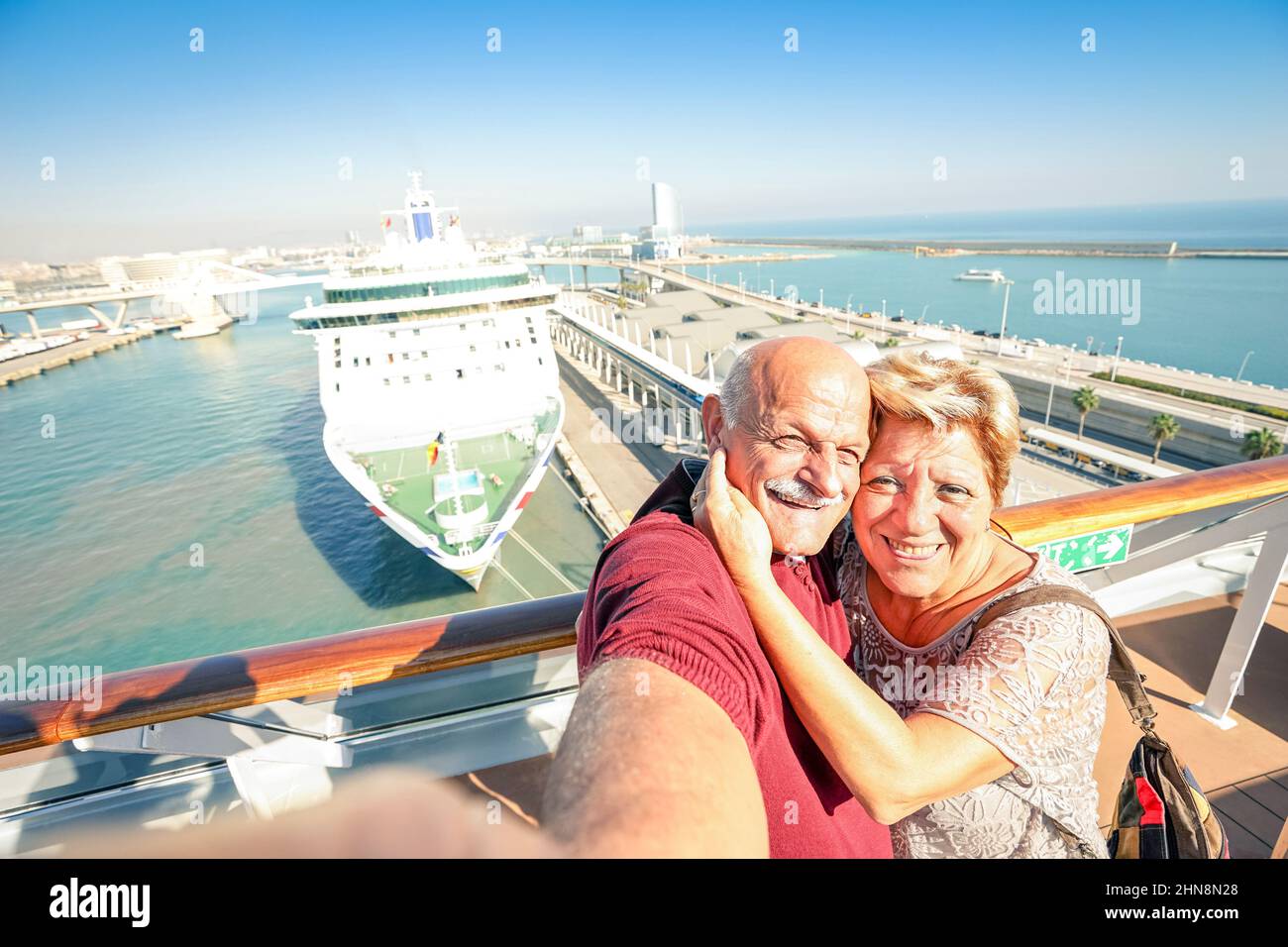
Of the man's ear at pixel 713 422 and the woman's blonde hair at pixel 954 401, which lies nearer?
the woman's blonde hair at pixel 954 401

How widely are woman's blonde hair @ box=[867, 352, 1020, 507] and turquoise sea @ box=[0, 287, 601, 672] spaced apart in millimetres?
14937

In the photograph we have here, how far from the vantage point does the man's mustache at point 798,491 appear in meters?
1.27

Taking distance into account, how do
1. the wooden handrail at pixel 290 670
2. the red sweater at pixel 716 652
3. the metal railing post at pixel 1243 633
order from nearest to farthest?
1. the red sweater at pixel 716 652
2. the wooden handrail at pixel 290 670
3. the metal railing post at pixel 1243 633

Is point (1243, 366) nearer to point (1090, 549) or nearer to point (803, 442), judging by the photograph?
point (1090, 549)

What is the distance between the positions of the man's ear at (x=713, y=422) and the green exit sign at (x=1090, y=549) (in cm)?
119

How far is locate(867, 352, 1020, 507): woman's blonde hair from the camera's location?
4.23ft

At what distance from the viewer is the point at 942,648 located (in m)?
1.26

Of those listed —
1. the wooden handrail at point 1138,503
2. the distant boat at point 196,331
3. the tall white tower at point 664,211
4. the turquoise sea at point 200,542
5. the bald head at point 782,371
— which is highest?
the tall white tower at point 664,211

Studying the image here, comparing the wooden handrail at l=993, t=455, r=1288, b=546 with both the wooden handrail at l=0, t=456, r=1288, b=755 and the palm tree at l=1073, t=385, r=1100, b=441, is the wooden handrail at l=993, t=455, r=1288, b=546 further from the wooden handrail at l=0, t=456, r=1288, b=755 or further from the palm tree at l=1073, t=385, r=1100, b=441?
the palm tree at l=1073, t=385, r=1100, b=441

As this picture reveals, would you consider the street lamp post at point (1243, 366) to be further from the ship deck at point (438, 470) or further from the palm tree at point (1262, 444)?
the ship deck at point (438, 470)

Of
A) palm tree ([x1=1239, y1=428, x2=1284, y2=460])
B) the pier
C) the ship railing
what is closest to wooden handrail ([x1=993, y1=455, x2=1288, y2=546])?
the ship railing

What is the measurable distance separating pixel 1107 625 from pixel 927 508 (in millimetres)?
398

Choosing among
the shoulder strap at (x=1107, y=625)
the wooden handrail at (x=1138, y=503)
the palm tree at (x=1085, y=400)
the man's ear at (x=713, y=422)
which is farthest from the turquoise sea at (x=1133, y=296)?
the man's ear at (x=713, y=422)

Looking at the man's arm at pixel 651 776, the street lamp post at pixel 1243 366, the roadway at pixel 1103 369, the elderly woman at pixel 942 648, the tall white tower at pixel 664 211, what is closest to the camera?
the man's arm at pixel 651 776
